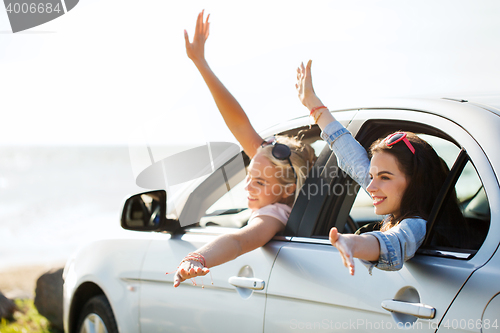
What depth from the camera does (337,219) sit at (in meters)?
2.17

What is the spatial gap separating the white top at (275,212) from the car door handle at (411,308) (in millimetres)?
779

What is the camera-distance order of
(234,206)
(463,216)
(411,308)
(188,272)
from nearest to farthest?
1. (411,308)
2. (188,272)
3. (463,216)
4. (234,206)

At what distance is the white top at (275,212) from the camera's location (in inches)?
89.9

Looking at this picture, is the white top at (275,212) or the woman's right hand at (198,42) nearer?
the white top at (275,212)

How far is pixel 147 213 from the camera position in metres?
2.62

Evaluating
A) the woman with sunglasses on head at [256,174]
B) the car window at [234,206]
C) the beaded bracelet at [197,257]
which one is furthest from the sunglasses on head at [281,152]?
the beaded bracelet at [197,257]

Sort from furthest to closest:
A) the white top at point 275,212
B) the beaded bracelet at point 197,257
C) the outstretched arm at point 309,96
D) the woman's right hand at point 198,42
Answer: the woman's right hand at point 198,42
the white top at point 275,212
the outstretched arm at point 309,96
the beaded bracelet at point 197,257

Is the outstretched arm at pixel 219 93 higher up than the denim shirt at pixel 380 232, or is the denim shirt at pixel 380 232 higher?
the outstretched arm at pixel 219 93

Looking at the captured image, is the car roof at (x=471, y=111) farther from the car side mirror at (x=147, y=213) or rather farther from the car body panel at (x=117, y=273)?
the car body panel at (x=117, y=273)

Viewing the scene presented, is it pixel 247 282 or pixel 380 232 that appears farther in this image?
pixel 247 282

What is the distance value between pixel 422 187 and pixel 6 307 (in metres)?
5.44

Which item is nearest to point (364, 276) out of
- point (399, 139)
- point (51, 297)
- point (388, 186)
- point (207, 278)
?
point (388, 186)

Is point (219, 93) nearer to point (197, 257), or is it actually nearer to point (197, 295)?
point (197, 295)

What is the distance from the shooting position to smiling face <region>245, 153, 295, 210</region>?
2426mm
